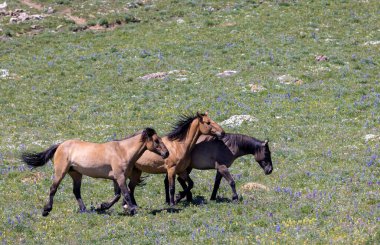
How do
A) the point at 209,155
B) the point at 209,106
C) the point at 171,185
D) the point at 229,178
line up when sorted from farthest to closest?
the point at 209,106 < the point at 209,155 < the point at 229,178 < the point at 171,185

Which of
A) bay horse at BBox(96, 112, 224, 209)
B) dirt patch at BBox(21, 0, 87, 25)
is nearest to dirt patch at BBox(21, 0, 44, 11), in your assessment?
dirt patch at BBox(21, 0, 87, 25)

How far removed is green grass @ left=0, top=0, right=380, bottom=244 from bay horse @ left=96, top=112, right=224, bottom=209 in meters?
0.93

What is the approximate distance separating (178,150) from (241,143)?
6.11 ft

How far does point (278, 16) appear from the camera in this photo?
45.6m

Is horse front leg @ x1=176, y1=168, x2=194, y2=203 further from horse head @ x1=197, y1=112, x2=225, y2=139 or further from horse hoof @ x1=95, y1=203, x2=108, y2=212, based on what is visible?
horse hoof @ x1=95, y1=203, x2=108, y2=212

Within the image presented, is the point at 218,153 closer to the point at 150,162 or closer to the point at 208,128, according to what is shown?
the point at 208,128

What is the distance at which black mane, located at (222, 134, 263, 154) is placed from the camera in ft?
59.0

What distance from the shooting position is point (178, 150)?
17.3 m

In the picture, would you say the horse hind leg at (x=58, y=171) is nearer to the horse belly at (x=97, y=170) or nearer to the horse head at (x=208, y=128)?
the horse belly at (x=97, y=170)

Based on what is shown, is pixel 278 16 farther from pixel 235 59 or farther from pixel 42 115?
pixel 42 115

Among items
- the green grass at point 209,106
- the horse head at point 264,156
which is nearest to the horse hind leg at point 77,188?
the green grass at point 209,106

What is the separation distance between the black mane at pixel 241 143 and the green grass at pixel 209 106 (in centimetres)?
124

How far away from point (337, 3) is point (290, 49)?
10405mm

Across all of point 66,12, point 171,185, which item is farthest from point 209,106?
point 66,12
